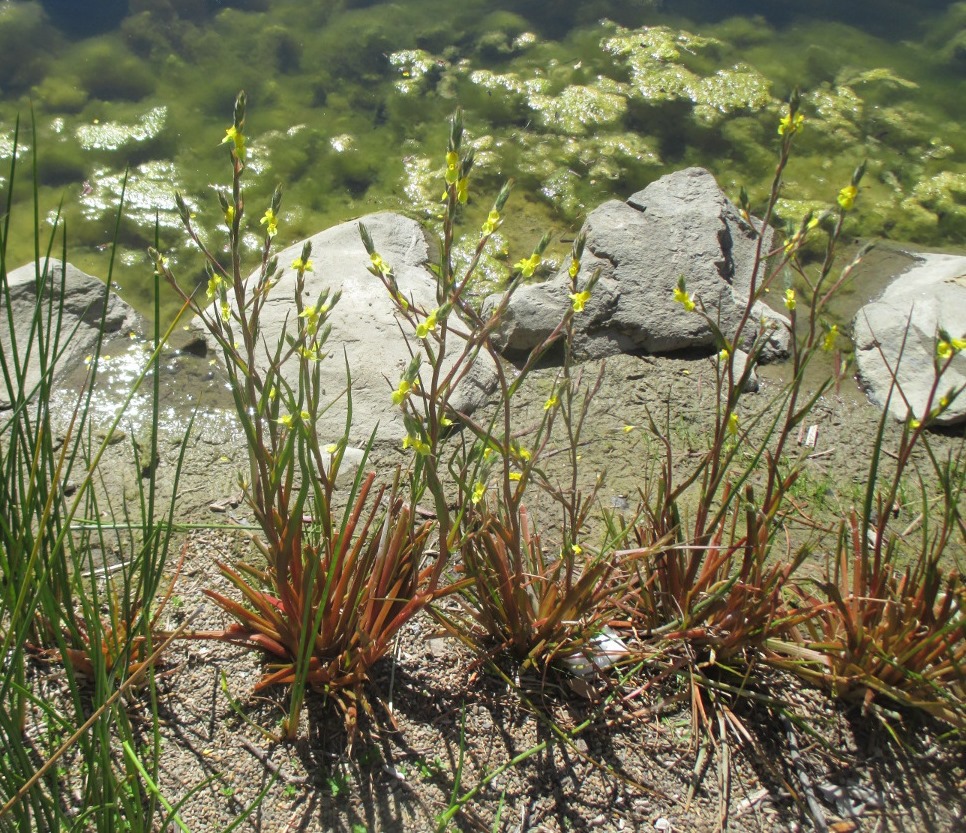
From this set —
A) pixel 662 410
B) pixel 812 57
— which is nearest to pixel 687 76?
pixel 812 57

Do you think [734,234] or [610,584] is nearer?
[610,584]

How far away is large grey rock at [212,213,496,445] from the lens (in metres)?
2.89

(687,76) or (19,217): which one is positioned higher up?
(687,76)

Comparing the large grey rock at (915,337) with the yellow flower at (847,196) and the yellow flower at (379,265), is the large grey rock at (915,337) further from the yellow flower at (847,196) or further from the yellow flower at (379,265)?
the yellow flower at (379,265)

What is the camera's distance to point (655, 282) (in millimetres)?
3250

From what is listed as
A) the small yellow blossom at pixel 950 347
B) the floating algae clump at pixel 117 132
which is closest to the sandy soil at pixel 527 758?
the small yellow blossom at pixel 950 347

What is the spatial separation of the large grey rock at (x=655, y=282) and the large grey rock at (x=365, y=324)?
319mm

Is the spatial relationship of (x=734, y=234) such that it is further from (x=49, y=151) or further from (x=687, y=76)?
(x=49, y=151)

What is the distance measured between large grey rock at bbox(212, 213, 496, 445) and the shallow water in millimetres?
404

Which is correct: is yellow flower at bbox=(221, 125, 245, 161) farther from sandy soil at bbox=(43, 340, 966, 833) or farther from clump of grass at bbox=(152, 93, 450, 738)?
sandy soil at bbox=(43, 340, 966, 833)

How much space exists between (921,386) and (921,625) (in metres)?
1.49

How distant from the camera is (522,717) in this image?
1817 millimetres

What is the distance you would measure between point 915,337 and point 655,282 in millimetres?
971

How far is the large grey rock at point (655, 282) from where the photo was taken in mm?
3123
